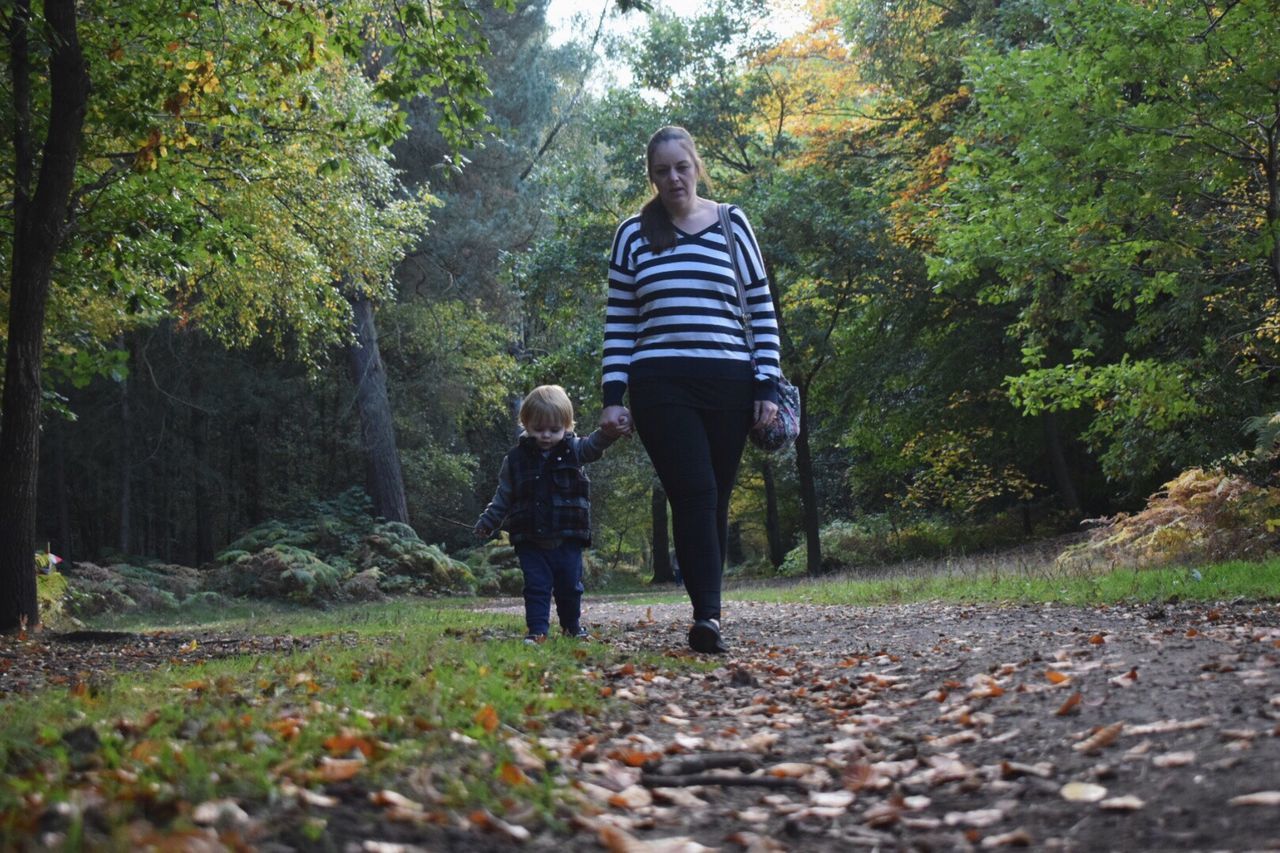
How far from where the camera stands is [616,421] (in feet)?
19.0

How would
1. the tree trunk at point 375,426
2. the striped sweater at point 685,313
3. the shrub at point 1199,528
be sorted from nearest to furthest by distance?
the striped sweater at point 685,313, the shrub at point 1199,528, the tree trunk at point 375,426

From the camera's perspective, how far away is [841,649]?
6.69 m

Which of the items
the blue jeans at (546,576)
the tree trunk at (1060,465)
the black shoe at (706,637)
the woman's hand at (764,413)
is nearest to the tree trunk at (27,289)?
the blue jeans at (546,576)

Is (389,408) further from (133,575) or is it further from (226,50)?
(226,50)

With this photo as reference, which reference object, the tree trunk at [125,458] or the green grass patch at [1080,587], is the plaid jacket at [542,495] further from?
Answer: the tree trunk at [125,458]

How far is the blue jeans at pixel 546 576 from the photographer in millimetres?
7012

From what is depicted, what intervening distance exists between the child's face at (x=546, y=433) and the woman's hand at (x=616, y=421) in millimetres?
1197

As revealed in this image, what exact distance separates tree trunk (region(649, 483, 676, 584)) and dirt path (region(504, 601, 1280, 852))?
997 inches

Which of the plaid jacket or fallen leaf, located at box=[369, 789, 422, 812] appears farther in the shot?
the plaid jacket

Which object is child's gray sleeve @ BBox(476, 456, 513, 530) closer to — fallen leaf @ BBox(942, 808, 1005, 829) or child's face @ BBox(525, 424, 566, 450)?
child's face @ BBox(525, 424, 566, 450)

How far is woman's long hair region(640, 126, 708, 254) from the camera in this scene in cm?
588

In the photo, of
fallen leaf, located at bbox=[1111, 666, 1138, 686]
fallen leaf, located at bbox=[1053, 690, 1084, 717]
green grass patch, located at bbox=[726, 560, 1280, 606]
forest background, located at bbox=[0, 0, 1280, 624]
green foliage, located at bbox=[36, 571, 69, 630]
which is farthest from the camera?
green foliage, located at bbox=[36, 571, 69, 630]

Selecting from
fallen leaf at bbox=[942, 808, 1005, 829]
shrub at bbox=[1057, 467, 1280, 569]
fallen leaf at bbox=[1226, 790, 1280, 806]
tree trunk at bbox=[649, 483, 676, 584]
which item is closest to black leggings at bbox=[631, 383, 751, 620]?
fallen leaf at bbox=[942, 808, 1005, 829]

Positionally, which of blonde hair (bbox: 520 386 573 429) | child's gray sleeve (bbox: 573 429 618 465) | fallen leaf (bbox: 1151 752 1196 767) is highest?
blonde hair (bbox: 520 386 573 429)
